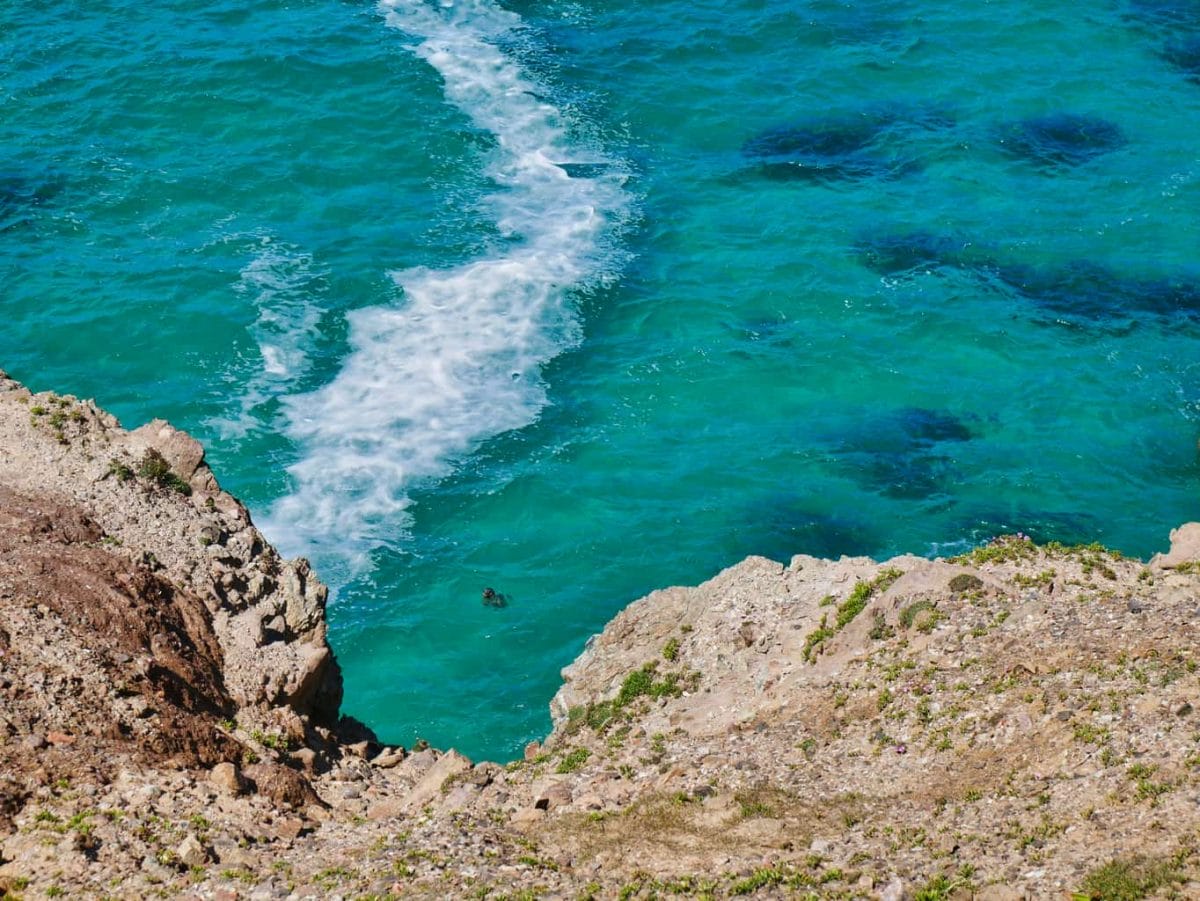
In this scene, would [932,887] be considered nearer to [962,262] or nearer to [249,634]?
[249,634]

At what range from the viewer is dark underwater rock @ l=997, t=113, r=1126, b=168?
218 ft

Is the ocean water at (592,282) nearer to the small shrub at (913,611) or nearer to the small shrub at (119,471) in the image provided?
the small shrub at (119,471)

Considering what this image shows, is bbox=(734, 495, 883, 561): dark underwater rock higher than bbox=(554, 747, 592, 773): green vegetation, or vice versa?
bbox=(554, 747, 592, 773): green vegetation

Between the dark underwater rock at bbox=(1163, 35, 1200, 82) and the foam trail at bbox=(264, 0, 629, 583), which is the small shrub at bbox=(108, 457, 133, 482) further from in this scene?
the dark underwater rock at bbox=(1163, 35, 1200, 82)

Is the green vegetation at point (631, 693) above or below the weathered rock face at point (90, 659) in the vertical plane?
below

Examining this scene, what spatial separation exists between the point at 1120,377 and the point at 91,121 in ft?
149

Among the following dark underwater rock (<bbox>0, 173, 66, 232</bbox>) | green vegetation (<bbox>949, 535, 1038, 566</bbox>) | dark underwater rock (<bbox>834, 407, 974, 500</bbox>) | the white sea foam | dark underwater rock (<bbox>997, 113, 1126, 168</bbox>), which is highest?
dark underwater rock (<bbox>997, 113, 1126, 168</bbox>)

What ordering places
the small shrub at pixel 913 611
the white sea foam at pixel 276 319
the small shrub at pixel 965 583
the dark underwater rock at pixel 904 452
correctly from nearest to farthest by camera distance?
the small shrub at pixel 913 611 → the small shrub at pixel 965 583 → the dark underwater rock at pixel 904 452 → the white sea foam at pixel 276 319

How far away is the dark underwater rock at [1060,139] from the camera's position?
66312 millimetres

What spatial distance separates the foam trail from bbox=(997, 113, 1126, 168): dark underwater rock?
1836cm

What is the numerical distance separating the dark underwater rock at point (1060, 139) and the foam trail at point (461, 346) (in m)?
18.4

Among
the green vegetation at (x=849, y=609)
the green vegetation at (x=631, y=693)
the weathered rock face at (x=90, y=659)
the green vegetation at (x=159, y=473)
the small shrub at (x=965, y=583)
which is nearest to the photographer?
the weathered rock face at (x=90, y=659)

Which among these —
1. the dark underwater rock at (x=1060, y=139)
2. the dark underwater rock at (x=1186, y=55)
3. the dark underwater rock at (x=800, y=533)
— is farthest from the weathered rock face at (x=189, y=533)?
the dark underwater rock at (x=1186, y=55)

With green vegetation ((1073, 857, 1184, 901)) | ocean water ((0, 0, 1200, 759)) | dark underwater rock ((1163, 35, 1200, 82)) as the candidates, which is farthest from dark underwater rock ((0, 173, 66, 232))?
dark underwater rock ((1163, 35, 1200, 82))
